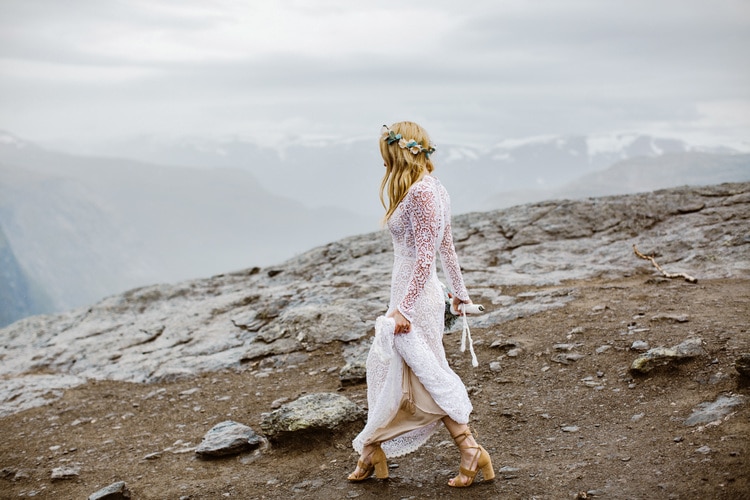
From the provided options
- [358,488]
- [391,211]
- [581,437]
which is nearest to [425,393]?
[358,488]

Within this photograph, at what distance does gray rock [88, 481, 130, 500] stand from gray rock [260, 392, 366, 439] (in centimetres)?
176

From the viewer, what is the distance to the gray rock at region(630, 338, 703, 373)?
7805mm

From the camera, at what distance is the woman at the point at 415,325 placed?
19.0ft

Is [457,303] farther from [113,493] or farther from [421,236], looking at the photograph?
[113,493]

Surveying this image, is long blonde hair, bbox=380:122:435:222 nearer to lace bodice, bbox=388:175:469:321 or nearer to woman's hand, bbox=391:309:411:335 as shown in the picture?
lace bodice, bbox=388:175:469:321

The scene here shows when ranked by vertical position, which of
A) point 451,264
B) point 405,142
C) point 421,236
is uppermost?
point 405,142

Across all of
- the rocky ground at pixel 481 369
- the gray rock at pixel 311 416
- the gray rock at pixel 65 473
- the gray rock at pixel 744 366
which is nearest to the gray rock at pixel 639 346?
the rocky ground at pixel 481 369

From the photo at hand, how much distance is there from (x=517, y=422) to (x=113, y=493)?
4.66 metres

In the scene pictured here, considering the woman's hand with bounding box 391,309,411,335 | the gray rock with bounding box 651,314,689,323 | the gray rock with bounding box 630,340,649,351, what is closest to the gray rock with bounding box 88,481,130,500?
A: the woman's hand with bounding box 391,309,411,335

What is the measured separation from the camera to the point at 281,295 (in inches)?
603

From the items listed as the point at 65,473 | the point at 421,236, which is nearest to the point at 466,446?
the point at 421,236

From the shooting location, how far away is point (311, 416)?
7973 millimetres

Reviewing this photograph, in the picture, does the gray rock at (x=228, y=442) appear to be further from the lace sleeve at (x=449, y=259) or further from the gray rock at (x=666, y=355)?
the gray rock at (x=666, y=355)

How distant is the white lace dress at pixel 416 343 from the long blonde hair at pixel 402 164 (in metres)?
0.10
